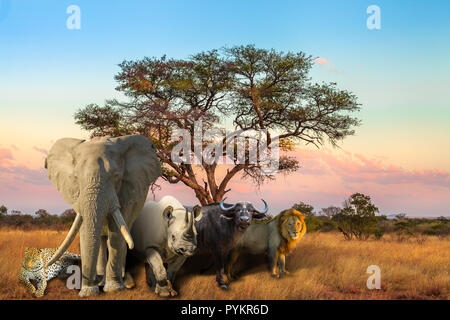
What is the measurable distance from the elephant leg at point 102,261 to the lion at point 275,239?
3.21 meters

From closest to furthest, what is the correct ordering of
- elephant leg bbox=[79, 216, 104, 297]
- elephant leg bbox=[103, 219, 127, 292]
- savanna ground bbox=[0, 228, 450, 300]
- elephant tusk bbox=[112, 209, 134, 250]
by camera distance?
elephant leg bbox=[79, 216, 104, 297] → elephant tusk bbox=[112, 209, 134, 250] → elephant leg bbox=[103, 219, 127, 292] → savanna ground bbox=[0, 228, 450, 300]

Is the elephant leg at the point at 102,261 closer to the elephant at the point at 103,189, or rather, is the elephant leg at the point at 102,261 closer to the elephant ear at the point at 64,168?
the elephant at the point at 103,189

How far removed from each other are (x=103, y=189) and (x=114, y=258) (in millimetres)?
1510

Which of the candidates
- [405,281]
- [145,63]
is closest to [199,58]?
[145,63]

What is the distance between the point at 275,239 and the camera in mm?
12680

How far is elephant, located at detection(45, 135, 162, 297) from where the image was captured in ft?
32.0

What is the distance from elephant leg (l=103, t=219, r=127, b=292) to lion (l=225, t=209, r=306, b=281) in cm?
300

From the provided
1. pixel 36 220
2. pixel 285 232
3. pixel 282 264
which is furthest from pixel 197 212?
pixel 36 220

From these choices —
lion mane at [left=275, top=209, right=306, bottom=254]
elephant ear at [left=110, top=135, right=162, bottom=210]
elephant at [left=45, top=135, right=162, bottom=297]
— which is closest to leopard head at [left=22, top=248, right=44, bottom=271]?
elephant at [left=45, top=135, right=162, bottom=297]

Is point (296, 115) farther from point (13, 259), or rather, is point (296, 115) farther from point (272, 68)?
point (13, 259)

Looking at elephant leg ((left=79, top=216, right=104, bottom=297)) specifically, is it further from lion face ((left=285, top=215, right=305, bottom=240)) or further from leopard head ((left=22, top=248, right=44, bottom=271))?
lion face ((left=285, top=215, right=305, bottom=240))

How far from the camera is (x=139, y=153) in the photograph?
1116 centimetres

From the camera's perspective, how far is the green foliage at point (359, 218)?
23484 millimetres

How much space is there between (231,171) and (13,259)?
39.7ft
